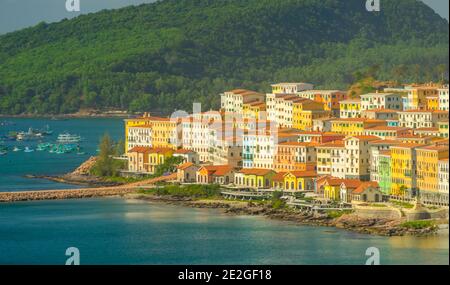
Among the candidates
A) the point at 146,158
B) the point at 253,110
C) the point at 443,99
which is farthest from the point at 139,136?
the point at 443,99

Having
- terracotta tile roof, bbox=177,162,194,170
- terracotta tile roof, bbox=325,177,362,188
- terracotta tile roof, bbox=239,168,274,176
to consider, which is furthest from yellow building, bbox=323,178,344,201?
terracotta tile roof, bbox=177,162,194,170

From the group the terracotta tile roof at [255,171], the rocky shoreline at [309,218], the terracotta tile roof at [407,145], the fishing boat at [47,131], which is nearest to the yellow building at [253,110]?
the terracotta tile roof at [255,171]

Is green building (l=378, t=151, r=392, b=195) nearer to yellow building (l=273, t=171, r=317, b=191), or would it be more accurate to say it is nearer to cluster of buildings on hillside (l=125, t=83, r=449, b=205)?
cluster of buildings on hillside (l=125, t=83, r=449, b=205)

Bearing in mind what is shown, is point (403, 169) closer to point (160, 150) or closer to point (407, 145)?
point (407, 145)

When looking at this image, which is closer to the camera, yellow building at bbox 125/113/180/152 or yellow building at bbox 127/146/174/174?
yellow building at bbox 127/146/174/174

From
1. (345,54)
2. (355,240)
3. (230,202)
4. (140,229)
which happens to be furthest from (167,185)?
(345,54)

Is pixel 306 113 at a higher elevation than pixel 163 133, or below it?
higher
